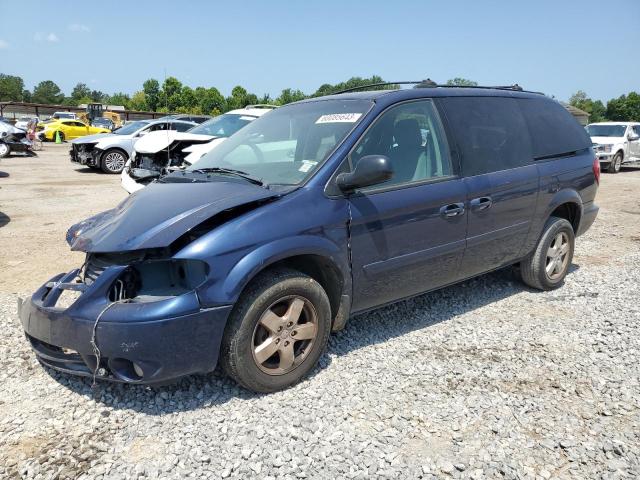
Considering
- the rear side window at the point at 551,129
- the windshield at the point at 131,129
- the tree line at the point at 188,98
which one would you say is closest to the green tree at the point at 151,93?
the tree line at the point at 188,98

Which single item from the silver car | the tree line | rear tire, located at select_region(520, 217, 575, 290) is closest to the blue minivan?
rear tire, located at select_region(520, 217, 575, 290)

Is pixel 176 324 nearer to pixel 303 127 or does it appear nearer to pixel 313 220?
pixel 313 220

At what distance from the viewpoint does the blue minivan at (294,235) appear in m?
2.80

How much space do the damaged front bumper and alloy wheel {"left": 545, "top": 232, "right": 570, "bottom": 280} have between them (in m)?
3.54

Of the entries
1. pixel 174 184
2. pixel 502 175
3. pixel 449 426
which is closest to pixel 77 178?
pixel 174 184

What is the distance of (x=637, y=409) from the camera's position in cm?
305

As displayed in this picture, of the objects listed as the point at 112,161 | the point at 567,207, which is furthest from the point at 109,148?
the point at 567,207

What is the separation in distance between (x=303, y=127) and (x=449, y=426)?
2.30 meters

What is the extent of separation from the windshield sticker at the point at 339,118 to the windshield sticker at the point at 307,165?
1.44 feet

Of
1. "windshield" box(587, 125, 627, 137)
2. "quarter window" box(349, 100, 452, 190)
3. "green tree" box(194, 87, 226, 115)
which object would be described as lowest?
"quarter window" box(349, 100, 452, 190)

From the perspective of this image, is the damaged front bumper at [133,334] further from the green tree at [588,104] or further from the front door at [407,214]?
the green tree at [588,104]

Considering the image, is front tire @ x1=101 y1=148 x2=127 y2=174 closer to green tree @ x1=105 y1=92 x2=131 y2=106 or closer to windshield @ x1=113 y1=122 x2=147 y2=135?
windshield @ x1=113 y1=122 x2=147 y2=135

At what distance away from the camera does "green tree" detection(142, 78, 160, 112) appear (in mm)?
82531

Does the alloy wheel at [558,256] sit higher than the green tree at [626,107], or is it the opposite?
the green tree at [626,107]
